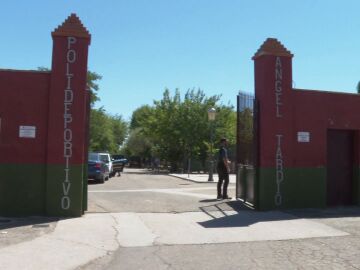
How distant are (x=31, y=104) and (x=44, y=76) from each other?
2.29ft

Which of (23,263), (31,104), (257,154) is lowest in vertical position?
(23,263)

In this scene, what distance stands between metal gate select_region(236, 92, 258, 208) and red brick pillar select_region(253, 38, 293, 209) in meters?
0.25

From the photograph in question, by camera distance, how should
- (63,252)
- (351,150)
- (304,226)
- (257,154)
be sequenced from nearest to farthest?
1. (63,252)
2. (304,226)
3. (257,154)
4. (351,150)

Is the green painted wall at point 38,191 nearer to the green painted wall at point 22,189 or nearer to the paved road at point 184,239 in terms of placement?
the green painted wall at point 22,189

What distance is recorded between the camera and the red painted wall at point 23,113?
37.7ft

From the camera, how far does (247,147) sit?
46.8ft

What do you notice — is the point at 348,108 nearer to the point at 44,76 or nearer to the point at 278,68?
the point at 278,68

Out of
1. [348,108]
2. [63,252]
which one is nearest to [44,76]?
[63,252]

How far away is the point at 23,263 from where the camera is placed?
7.35 meters

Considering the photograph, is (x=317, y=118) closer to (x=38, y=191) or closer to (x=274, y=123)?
(x=274, y=123)

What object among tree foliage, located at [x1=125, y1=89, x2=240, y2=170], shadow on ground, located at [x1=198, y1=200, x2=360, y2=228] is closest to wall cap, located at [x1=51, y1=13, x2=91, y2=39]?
shadow on ground, located at [x1=198, y1=200, x2=360, y2=228]

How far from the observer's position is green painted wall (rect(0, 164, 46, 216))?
11500 millimetres

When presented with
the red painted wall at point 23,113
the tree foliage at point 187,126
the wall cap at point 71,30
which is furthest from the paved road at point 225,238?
the tree foliage at point 187,126

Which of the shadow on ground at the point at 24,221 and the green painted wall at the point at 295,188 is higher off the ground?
the green painted wall at the point at 295,188
